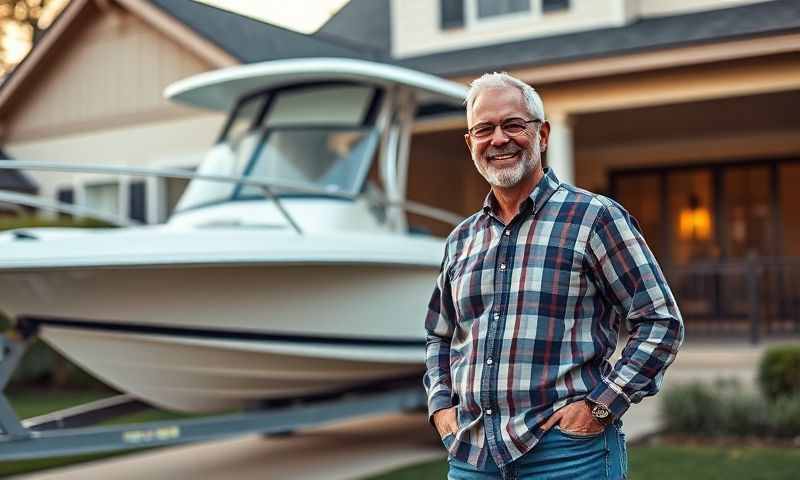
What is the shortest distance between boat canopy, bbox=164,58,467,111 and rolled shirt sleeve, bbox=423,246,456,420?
4356 mm

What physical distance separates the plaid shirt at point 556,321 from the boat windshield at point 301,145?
14.5 ft

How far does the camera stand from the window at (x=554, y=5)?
1171 centimetres

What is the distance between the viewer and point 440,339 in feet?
9.45

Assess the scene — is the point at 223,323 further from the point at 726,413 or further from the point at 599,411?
the point at 599,411

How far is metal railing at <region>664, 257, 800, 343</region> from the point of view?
1248cm

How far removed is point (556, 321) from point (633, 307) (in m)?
0.20

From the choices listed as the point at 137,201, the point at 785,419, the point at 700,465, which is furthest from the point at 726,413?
the point at 137,201

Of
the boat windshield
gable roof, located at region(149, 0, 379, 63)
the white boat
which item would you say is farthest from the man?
gable roof, located at region(149, 0, 379, 63)

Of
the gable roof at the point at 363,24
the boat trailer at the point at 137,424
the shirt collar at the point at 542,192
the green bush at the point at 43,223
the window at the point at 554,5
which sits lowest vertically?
Answer: the boat trailer at the point at 137,424

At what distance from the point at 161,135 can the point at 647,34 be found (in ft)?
23.8

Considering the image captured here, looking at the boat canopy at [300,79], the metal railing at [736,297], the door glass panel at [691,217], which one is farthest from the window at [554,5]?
the boat canopy at [300,79]

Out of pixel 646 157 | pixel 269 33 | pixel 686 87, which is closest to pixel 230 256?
pixel 686 87

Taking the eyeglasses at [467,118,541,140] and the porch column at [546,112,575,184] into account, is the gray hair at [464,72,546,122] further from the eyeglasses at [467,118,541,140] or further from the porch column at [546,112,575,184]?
the porch column at [546,112,575,184]

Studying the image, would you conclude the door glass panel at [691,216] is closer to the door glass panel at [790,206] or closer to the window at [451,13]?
the door glass panel at [790,206]
